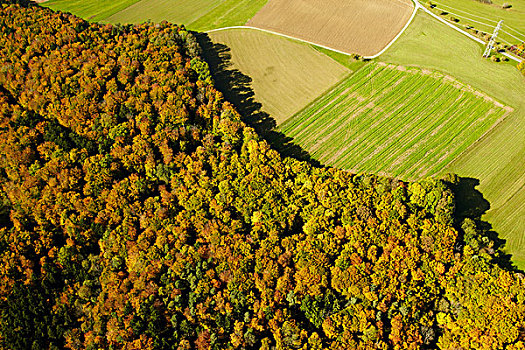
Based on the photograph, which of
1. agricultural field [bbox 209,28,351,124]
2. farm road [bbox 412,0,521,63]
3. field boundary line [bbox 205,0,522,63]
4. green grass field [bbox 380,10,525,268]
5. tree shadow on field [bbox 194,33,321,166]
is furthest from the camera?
field boundary line [bbox 205,0,522,63]

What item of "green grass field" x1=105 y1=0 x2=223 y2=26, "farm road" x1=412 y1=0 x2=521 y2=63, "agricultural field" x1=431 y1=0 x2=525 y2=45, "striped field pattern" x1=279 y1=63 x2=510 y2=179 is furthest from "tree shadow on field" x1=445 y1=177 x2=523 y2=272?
"green grass field" x1=105 y1=0 x2=223 y2=26

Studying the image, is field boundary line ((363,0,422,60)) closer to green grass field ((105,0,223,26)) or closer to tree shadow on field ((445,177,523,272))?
tree shadow on field ((445,177,523,272))

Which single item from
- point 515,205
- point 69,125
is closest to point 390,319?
point 515,205

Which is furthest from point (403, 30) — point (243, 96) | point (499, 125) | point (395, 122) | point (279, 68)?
point (243, 96)

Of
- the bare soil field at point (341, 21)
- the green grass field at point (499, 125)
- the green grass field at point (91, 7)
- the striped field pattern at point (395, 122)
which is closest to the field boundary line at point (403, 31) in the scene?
the bare soil field at point (341, 21)

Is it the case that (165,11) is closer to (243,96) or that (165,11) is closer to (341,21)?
(243,96)

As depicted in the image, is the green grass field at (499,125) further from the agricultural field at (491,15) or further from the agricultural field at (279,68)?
the agricultural field at (279,68)
